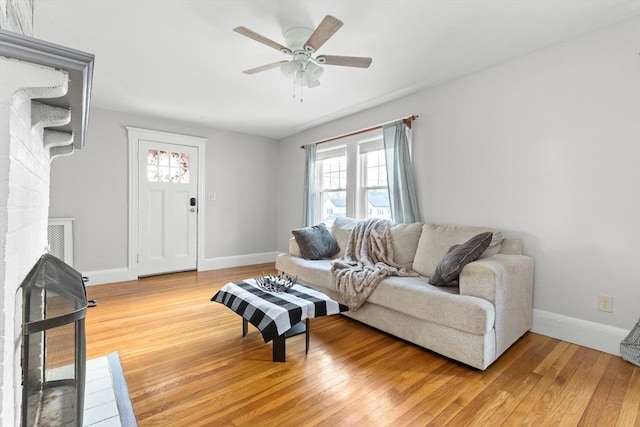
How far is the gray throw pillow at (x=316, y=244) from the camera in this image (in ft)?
11.5

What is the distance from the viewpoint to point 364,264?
296 centimetres

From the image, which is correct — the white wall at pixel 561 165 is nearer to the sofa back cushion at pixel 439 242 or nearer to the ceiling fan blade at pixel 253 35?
the sofa back cushion at pixel 439 242

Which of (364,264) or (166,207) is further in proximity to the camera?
(166,207)

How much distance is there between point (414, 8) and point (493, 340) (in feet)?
7.33

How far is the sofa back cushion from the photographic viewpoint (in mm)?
2584

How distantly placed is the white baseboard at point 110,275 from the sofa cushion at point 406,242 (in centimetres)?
359

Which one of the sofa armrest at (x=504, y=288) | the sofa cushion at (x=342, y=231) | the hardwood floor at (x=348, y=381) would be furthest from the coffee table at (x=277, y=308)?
the sofa cushion at (x=342, y=231)

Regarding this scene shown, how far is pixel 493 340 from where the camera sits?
6.42 feet

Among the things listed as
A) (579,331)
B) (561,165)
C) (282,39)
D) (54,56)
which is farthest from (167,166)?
(579,331)

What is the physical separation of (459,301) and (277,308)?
1204 mm

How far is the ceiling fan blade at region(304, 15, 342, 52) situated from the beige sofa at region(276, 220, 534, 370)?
1.77 meters

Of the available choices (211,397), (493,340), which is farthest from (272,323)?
(493,340)

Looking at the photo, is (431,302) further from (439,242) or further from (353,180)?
(353,180)

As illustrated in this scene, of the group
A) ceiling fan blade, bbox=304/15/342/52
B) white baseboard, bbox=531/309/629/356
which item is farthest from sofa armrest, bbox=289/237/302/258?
white baseboard, bbox=531/309/629/356
